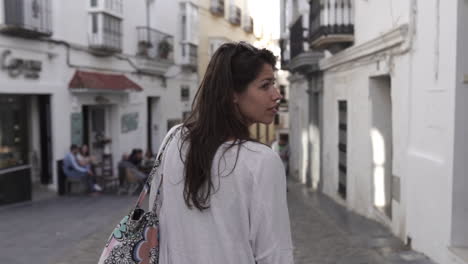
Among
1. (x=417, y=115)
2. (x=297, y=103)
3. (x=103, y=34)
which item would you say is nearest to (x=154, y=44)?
(x=103, y=34)

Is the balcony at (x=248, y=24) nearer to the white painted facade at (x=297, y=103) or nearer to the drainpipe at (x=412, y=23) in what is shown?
the white painted facade at (x=297, y=103)

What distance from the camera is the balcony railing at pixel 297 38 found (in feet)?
47.7

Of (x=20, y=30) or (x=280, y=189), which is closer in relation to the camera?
(x=280, y=189)

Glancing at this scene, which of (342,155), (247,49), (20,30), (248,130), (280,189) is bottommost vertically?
(342,155)

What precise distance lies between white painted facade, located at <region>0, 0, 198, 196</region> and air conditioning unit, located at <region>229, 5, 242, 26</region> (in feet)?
20.5

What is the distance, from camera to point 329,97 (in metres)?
12.7

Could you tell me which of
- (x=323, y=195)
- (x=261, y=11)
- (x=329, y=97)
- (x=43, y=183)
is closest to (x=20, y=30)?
(x=43, y=183)

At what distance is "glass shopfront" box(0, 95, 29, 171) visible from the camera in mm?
11422

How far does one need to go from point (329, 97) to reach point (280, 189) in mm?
11248

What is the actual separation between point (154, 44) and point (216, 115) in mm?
17203

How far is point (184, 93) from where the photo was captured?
2289cm

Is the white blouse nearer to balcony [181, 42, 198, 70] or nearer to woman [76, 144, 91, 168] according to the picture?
woman [76, 144, 91, 168]

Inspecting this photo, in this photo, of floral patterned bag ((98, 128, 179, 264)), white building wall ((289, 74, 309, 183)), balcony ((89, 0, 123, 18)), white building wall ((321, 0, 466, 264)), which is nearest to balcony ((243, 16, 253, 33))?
white building wall ((289, 74, 309, 183))

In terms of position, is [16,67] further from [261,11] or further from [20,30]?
[261,11]
